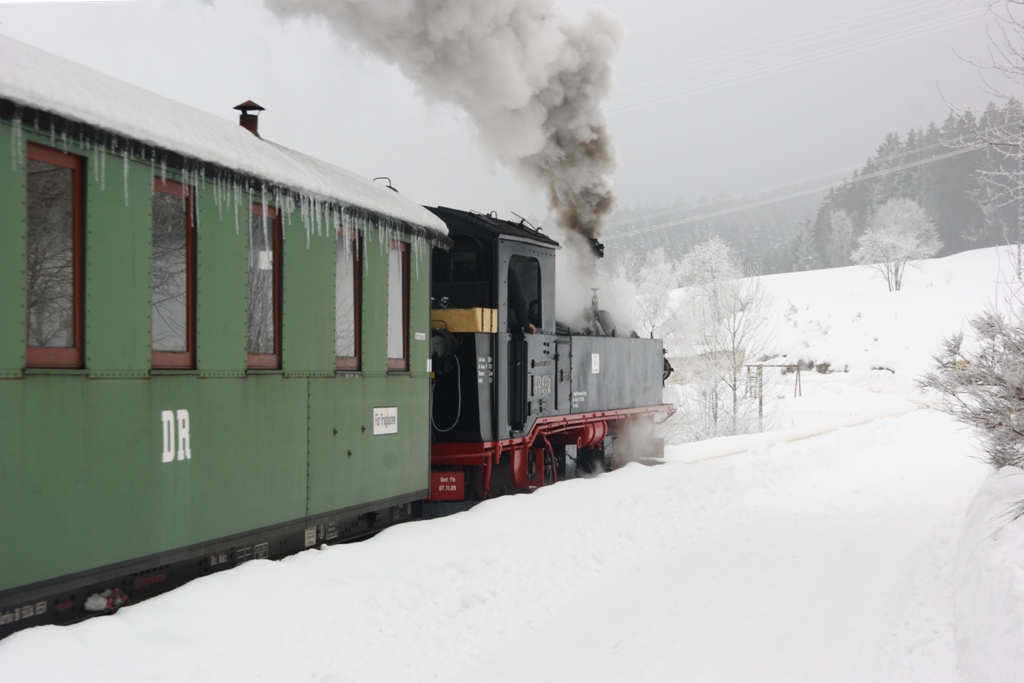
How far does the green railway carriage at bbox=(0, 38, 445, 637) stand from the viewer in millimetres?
4160

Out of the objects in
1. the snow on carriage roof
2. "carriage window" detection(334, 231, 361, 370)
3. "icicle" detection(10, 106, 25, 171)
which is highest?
the snow on carriage roof

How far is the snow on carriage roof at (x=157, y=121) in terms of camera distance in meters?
4.22

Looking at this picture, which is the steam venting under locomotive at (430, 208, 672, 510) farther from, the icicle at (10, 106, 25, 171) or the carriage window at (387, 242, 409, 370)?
the icicle at (10, 106, 25, 171)

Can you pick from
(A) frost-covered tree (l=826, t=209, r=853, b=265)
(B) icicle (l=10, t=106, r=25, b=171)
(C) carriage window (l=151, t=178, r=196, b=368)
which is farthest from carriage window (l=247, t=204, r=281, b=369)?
(A) frost-covered tree (l=826, t=209, r=853, b=265)

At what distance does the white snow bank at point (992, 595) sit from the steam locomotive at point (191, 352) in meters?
4.46

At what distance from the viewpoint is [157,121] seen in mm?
5023

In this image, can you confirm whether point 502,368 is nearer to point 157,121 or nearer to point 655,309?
point 157,121

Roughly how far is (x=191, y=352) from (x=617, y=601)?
3.85m

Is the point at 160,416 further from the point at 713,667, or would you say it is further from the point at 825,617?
the point at 825,617

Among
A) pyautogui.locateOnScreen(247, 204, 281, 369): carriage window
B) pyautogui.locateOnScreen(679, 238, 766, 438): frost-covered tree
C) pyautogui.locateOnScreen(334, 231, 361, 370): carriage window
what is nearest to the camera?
pyautogui.locateOnScreen(247, 204, 281, 369): carriage window

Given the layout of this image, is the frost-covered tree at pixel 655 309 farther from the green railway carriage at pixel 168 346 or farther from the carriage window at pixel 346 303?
the green railway carriage at pixel 168 346

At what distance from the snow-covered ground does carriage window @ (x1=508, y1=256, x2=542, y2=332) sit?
1.98 meters

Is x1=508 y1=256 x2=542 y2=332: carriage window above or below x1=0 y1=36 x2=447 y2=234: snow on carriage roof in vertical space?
below

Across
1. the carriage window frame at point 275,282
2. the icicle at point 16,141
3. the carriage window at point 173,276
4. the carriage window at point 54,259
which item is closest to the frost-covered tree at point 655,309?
the carriage window frame at point 275,282
